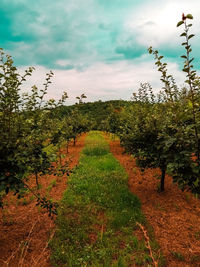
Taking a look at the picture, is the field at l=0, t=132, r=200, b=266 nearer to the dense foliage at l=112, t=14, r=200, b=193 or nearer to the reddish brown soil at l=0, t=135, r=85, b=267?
the reddish brown soil at l=0, t=135, r=85, b=267

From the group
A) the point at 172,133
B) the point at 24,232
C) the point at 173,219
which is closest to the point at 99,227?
the point at 24,232

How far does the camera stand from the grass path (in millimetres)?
4113

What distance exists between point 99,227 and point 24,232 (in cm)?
213

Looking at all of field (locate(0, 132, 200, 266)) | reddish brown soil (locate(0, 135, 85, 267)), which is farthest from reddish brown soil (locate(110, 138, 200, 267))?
reddish brown soil (locate(0, 135, 85, 267))

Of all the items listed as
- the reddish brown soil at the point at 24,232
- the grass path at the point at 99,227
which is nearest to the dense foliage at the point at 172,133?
the grass path at the point at 99,227

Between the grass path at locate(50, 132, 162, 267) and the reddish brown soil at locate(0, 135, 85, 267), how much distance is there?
0.31 metres

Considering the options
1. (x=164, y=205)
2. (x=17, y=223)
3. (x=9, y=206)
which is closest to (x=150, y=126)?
(x=164, y=205)

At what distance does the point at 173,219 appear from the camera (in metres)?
5.79

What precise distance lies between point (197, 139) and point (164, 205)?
4.53m

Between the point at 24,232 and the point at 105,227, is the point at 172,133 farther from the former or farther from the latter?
the point at 24,232

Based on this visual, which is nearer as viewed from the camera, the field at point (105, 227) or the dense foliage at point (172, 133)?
the dense foliage at point (172, 133)

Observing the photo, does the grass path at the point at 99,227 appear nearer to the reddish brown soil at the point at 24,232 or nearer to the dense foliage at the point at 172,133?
the reddish brown soil at the point at 24,232

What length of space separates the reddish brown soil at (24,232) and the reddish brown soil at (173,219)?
9.76 feet

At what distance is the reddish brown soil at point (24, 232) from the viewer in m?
4.18
